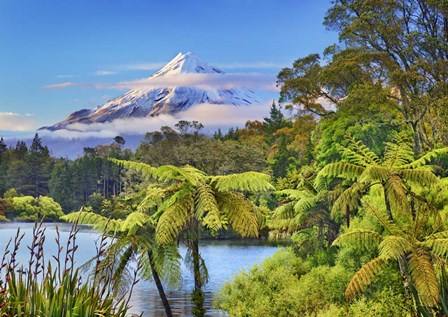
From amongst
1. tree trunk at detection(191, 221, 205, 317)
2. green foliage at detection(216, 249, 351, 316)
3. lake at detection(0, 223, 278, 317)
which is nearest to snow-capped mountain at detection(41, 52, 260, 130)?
lake at detection(0, 223, 278, 317)

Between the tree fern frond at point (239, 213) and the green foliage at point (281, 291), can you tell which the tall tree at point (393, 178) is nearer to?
the tree fern frond at point (239, 213)

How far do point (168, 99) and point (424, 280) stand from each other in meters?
127

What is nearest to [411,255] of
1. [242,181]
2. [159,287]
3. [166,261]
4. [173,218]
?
[242,181]

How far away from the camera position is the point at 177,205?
888cm

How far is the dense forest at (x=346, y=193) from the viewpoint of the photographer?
759cm

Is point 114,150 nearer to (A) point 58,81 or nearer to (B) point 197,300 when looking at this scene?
(B) point 197,300

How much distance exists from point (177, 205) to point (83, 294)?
607 centimetres

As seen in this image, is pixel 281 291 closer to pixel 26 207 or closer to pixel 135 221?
pixel 135 221

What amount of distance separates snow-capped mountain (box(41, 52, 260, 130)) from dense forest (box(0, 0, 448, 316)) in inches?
3715

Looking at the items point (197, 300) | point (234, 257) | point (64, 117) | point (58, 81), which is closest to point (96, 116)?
point (58, 81)

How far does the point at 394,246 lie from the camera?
6656 mm

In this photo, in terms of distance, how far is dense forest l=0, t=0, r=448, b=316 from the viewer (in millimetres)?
7594

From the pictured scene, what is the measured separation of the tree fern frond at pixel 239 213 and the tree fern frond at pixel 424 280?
244cm

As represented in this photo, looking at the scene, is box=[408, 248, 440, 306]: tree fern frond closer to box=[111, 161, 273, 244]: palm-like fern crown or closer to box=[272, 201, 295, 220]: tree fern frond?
box=[111, 161, 273, 244]: palm-like fern crown
